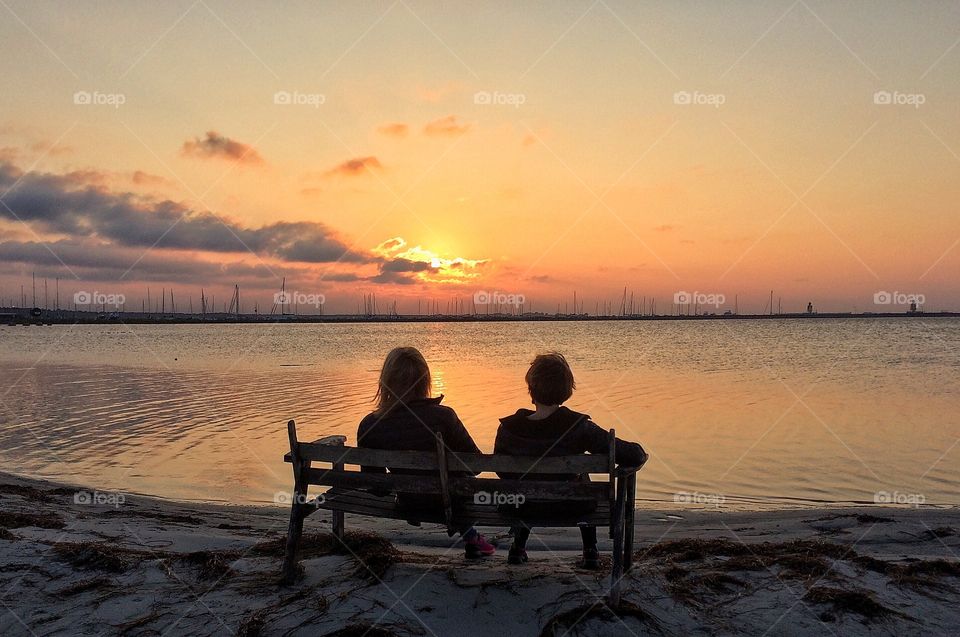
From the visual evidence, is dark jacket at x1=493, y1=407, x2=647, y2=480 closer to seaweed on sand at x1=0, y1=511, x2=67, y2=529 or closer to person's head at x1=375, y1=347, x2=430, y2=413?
person's head at x1=375, y1=347, x2=430, y2=413

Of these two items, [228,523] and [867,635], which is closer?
[867,635]

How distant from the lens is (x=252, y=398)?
22.4 m

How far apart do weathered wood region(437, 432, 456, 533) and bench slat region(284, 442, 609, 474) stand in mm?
62

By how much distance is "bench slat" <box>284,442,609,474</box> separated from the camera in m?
4.65

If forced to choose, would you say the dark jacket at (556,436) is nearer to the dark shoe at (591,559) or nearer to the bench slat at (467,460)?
the bench slat at (467,460)

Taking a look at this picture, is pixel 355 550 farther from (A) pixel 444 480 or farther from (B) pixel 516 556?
(A) pixel 444 480

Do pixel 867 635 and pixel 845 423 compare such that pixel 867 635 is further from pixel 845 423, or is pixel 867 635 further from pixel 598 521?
pixel 845 423

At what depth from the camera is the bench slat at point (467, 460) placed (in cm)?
465

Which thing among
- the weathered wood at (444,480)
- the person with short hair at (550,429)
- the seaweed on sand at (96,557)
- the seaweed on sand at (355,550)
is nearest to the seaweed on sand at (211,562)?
the seaweed on sand at (355,550)

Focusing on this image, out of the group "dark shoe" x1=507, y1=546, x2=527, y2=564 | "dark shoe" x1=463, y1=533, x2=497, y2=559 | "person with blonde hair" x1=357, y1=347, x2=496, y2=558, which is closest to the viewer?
"person with blonde hair" x1=357, y1=347, x2=496, y2=558

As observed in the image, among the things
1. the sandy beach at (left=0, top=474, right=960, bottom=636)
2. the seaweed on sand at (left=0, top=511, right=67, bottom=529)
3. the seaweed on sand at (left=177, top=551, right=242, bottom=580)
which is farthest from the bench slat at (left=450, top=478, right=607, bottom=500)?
the seaweed on sand at (left=0, top=511, right=67, bottom=529)

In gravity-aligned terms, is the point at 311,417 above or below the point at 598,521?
below

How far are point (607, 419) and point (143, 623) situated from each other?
14292mm

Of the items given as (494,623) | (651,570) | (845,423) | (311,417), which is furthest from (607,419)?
(494,623)
